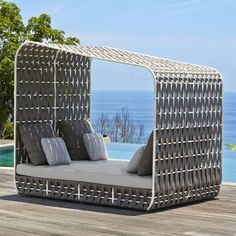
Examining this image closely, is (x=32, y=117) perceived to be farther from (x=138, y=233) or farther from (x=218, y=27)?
(x=218, y=27)

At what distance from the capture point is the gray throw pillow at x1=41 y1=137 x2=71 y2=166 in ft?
29.6

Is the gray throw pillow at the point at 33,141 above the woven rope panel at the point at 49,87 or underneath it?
underneath

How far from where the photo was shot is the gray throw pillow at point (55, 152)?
9.02 m

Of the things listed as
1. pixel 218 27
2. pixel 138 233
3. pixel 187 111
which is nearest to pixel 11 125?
pixel 187 111

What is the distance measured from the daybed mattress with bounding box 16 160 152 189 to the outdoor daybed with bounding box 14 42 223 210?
1 cm

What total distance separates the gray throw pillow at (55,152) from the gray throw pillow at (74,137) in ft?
1.05

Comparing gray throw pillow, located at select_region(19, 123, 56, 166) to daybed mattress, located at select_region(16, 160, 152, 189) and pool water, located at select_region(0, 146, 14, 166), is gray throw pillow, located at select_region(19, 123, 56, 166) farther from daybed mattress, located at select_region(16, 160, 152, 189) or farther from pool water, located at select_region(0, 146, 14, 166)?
pool water, located at select_region(0, 146, 14, 166)

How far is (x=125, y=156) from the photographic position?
16141mm

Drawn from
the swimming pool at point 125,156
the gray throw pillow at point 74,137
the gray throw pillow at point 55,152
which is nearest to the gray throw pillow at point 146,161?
the gray throw pillow at point 55,152

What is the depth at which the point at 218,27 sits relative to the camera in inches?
2285

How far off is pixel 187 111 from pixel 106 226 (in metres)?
1.74

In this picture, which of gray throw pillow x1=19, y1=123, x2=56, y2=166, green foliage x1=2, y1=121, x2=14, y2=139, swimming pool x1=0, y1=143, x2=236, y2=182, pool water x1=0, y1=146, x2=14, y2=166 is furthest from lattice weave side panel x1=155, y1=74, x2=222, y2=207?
green foliage x1=2, y1=121, x2=14, y2=139

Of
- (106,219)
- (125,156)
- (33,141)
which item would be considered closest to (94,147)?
(33,141)

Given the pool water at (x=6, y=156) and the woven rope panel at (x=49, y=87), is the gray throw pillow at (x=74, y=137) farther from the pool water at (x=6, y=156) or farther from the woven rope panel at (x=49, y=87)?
the pool water at (x=6, y=156)
